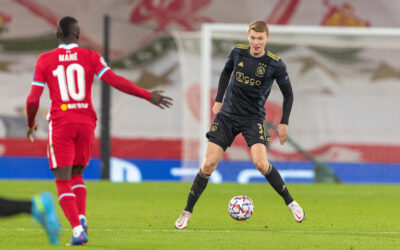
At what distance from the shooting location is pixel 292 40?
15992mm

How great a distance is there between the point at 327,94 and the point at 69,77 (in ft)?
35.8

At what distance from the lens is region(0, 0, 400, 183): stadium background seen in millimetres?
16234

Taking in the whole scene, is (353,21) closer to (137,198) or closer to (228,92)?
(137,198)

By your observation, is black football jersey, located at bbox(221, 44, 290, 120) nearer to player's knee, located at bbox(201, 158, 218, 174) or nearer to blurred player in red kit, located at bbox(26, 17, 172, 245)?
player's knee, located at bbox(201, 158, 218, 174)

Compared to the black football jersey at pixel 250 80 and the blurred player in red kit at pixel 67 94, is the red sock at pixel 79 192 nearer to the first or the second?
the blurred player in red kit at pixel 67 94

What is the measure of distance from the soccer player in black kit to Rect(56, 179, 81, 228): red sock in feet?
5.42

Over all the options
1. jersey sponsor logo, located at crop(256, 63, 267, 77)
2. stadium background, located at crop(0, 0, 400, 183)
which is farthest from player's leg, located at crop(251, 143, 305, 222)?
stadium background, located at crop(0, 0, 400, 183)

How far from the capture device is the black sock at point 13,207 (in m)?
5.40

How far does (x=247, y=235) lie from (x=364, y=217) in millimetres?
2454

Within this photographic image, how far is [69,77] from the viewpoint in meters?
6.28

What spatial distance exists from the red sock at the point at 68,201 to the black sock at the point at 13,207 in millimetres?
703

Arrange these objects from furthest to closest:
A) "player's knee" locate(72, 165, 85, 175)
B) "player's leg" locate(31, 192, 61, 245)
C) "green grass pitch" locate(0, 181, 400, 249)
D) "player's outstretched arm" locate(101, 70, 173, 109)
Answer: "green grass pitch" locate(0, 181, 400, 249) → "player's knee" locate(72, 165, 85, 175) → "player's outstretched arm" locate(101, 70, 173, 109) → "player's leg" locate(31, 192, 61, 245)

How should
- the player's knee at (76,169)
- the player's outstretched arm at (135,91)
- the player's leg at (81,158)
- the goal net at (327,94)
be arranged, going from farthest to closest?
the goal net at (327,94)
the player's knee at (76,169)
the player's leg at (81,158)
the player's outstretched arm at (135,91)

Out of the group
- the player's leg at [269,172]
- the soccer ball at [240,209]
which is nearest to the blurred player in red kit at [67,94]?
the player's leg at [269,172]
